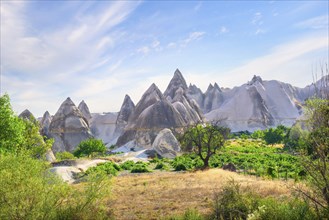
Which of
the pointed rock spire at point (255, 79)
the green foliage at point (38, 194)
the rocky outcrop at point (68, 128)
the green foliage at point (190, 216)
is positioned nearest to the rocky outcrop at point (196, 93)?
the pointed rock spire at point (255, 79)

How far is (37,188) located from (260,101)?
353ft

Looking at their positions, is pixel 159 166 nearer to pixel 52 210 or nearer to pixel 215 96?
pixel 52 210

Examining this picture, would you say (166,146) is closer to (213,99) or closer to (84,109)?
(84,109)

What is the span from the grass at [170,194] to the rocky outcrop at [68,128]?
182ft

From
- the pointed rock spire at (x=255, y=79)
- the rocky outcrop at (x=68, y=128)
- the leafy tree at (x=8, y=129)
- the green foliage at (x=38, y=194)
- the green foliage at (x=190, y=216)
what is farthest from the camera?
the pointed rock spire at (x=255, y=79)

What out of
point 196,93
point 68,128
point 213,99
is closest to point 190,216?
point 68,128

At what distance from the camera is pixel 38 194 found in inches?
480

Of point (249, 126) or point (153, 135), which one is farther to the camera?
point (249, 126)

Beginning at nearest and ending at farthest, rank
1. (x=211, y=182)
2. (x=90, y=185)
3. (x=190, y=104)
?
1. (x=90, y=185)
2. (x=211, y=182)
3. (x=190, y=104)

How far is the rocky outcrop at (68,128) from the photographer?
79.3 metres

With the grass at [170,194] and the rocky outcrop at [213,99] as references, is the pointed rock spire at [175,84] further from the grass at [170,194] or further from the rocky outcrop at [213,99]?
the grass at [170,194]

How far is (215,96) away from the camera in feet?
456

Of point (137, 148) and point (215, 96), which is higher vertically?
point (215, 96)

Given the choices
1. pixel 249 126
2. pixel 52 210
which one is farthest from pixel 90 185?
pixel 249 126
